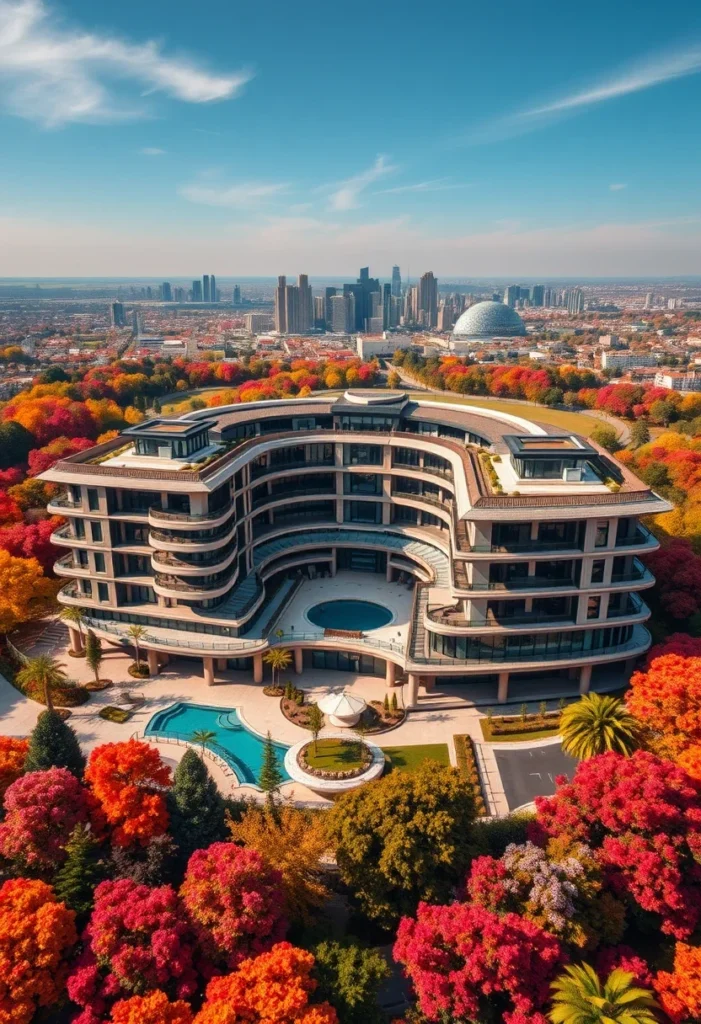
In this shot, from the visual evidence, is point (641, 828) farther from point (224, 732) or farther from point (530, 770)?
point (224, 732)

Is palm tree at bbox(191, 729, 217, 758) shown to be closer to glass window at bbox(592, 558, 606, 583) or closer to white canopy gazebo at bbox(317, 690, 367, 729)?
white canopy gazebo at bbox(317, 690, 367, 729)

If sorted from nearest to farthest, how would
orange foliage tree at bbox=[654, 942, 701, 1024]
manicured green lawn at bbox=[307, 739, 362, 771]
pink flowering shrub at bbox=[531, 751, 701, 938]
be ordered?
orange foliage tree at bbox=[654, 942, 701, 1024] → pink flowering shrub at bbox=[531, 751, 701, 938] → manicured green lawn at bbox=[307, 739, 362, 771]

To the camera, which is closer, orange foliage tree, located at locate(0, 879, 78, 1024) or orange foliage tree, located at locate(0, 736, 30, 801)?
orange foliage tree, located at locate(0, 879, 78, 1024)

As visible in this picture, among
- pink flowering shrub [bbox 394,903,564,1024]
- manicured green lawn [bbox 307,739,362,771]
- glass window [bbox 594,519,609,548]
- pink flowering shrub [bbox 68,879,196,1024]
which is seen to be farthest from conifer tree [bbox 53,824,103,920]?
glass window [bbox 594,519,609,548]

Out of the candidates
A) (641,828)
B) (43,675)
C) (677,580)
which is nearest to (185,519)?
(43,675)

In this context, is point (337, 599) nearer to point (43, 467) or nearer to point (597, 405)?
point (43, 467)

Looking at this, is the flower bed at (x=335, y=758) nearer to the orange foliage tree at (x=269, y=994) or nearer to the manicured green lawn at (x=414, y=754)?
the manicured green lawn at (x=414, y=754)

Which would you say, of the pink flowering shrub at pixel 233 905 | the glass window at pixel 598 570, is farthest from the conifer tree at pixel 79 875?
the glass window at pixel 598 570
